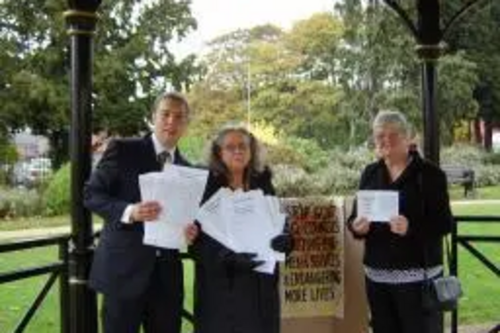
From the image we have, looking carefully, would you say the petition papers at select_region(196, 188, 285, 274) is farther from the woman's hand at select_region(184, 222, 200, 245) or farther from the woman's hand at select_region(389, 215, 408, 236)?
the woman's hand at select_region(389, 215, 408, 236)

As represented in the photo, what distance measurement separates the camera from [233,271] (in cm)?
456

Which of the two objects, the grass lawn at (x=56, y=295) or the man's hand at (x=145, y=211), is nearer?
the man's hand at (x=145, y=211)

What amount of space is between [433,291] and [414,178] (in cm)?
61

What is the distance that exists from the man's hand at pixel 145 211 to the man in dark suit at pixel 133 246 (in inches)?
2.0

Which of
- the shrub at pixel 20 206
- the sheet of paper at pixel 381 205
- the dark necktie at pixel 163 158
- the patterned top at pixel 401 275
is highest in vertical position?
the dark necktie at pixel 163 158

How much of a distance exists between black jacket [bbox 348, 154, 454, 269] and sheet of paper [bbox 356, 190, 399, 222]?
0.07 metres

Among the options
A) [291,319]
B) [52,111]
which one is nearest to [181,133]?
[291,319]

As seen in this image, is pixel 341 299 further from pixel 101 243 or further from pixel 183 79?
pixel 183 79

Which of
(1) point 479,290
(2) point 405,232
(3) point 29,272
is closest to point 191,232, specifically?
(3) point 29,272

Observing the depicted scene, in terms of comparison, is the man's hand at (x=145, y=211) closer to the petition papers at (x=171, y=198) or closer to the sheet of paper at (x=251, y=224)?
the petition papers at (x=171, y=198)

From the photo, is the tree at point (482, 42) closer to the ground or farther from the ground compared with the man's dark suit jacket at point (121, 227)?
farther from the ground

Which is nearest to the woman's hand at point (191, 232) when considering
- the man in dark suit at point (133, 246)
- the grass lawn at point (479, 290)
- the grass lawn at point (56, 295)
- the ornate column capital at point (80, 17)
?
the man in dark suit at point (133, 246)

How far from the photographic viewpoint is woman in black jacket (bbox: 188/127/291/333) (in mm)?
4570

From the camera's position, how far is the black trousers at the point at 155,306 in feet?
14.8
